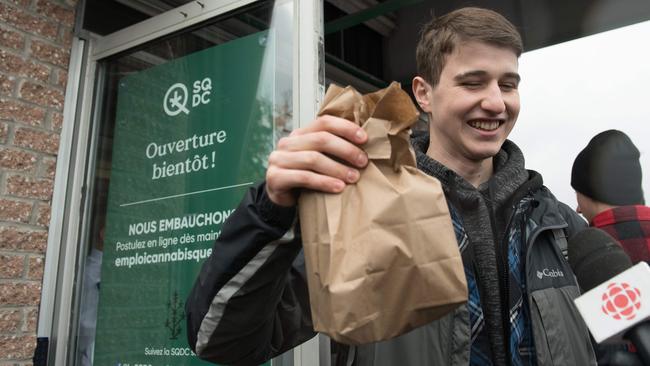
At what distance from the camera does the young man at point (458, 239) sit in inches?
41.1

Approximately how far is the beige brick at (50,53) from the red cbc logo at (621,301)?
2718 millimetres

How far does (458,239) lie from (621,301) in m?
0.56

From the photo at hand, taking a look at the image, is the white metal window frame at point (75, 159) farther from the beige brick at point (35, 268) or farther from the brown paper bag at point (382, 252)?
the brown paper bag at point (382, 252)

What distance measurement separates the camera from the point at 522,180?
148 cm

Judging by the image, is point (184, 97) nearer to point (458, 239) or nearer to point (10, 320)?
point (10, 320)

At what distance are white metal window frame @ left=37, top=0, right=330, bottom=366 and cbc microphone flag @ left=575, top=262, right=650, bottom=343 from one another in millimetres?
1633

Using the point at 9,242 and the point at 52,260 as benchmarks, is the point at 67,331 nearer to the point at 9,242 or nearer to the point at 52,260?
the point at 52,260

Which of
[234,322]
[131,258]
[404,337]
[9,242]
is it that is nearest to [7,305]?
[9,242]

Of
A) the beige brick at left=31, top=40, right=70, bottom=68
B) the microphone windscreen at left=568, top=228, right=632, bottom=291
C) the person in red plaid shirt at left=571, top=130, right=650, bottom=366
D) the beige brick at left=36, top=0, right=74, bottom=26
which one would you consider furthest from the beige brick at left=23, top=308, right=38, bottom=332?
the person in red plaid shirt at left=571, top=130, right=650, bottom=366

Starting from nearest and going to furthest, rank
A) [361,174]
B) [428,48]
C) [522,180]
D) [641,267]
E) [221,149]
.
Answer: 1. [641,267]
2. [361,174]
3. [522,180]
4. [428,48]
5. [221,149]

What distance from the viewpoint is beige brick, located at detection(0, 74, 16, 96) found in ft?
8.07

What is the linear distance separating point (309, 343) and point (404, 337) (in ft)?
2.41

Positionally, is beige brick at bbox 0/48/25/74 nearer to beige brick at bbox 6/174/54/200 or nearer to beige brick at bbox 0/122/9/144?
beige brick at bbox 0/122/9/144

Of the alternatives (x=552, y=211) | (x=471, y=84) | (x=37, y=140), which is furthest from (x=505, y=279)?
(x=37, y=140)
